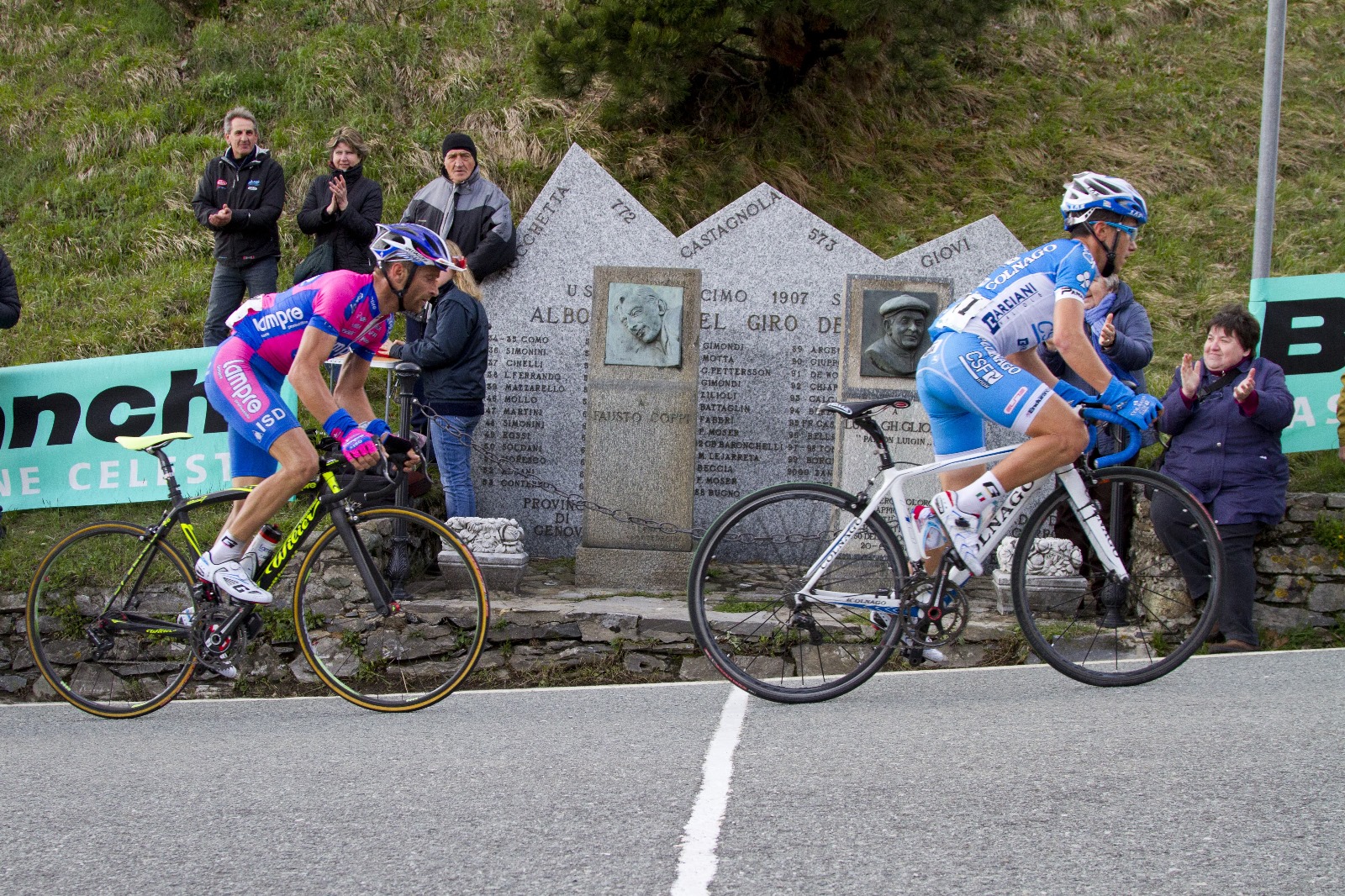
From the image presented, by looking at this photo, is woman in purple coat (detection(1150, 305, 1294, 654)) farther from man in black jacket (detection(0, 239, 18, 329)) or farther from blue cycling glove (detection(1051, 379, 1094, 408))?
man in black jacket (detection(0, 239, 18, 329))

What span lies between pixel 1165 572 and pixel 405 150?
1149 centimetres

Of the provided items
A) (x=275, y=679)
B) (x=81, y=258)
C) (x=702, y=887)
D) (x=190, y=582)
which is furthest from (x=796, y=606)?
(x=81, y=258)

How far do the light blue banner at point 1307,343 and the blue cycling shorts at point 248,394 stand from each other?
21.3ft

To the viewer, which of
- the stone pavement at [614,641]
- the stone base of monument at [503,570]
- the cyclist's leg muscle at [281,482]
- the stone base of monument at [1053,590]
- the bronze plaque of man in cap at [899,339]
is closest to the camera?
the stone base of monument at [1053,590]

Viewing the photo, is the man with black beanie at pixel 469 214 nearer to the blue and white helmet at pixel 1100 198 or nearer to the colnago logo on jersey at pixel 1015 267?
the colnago logo on jersey at pixel 1015 267

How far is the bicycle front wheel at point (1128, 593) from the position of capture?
5.03 m

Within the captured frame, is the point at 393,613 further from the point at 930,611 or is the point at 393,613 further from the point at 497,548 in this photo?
the point at 497,548

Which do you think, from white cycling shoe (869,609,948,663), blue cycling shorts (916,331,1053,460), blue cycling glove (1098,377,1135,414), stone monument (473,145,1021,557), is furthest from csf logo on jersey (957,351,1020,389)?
stone monument (473,145,1021,557)

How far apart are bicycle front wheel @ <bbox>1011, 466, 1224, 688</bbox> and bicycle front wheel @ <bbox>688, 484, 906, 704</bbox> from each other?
64cm

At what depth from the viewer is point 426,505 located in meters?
8.94

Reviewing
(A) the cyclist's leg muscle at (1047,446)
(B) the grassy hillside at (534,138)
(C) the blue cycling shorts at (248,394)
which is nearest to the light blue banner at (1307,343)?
(B) the grassy hillside at (534,138)

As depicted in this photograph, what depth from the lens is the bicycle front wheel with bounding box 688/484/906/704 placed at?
196 inches

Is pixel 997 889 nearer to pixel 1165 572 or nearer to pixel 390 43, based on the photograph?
pixel 1165 572

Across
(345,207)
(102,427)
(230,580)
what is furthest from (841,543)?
(102,427)
